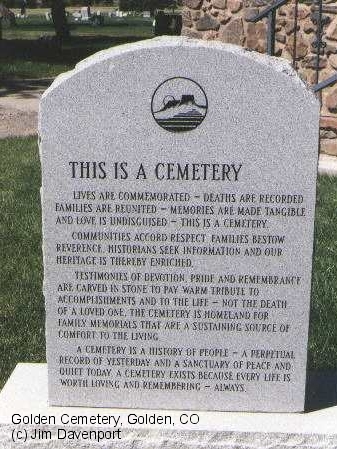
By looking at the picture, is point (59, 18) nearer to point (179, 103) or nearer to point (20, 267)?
point (20, 267)

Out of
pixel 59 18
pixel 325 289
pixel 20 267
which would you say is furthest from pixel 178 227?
pixel 59 18

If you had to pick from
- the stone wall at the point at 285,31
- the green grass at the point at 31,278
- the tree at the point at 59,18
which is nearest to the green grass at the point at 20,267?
the green grass at the point at 31,278

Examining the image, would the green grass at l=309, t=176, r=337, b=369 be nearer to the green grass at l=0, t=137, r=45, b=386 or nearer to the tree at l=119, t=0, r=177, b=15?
the green grass at l=0, t=137, r=45, b=386

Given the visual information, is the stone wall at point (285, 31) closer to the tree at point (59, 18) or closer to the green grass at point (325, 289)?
the green grass at point (325, 289)

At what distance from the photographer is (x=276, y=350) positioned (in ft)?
11.7

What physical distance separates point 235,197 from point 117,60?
0.69 metres

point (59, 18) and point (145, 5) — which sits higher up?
point (59, 18)

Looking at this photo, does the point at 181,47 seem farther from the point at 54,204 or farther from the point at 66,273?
the point at 66,273

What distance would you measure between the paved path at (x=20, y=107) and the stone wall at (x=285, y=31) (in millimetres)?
496

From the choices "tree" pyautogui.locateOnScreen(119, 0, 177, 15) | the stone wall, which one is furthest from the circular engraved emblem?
"tree" pyautogui.locateOnScreen(119, 0, 177, 15)

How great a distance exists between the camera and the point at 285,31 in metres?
8.71

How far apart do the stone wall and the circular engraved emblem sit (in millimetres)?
4571

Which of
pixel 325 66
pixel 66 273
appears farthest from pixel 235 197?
pixel 325 66

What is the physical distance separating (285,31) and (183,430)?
5.98m
